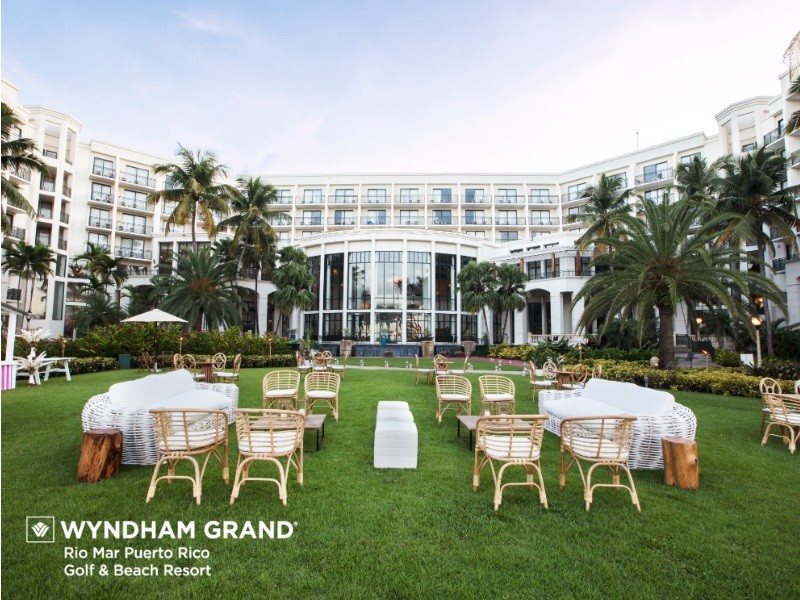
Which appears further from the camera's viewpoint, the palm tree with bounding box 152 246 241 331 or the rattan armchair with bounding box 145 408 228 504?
the palm tree with bounding box 152 246 241 331

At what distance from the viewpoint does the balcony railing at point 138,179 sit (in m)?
42.7

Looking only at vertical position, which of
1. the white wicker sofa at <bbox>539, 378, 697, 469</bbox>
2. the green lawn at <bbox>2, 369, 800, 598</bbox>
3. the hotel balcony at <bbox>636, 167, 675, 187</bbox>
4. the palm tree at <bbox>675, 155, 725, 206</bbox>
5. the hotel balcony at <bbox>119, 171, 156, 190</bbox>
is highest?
the hotel balcony at <bbox>119, 171, 156, 190</bbox>

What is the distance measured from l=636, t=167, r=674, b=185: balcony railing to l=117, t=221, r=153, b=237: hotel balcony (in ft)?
163

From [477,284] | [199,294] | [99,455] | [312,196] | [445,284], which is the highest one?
[312,196]

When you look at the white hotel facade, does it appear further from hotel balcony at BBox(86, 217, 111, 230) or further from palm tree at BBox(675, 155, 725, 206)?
palm tree at BBox(675, 155, 725, 206)

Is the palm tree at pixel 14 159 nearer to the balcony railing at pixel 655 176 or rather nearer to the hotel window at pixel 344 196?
the hotel window at pixel 344 196

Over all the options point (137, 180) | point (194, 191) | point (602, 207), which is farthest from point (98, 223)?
point (602, 207)

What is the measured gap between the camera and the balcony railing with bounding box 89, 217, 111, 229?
4081 centimetres

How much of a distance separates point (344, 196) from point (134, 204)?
72.7 ft

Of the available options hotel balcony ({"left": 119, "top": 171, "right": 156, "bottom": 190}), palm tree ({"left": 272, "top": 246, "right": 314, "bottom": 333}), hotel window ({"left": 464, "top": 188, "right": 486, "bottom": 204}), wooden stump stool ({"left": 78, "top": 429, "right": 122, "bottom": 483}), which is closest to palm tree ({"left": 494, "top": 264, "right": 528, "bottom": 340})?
palm tree ({"left": 272, "top": 246, "right": 314, "bottom": 333})

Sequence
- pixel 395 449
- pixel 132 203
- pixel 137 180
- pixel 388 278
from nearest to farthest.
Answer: pixel 395 449 < pixel 388 278 < pixel 132 203 < pixel 137 180

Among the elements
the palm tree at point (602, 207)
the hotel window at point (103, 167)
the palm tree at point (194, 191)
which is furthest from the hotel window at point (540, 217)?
the hotel window at point (103, 167)

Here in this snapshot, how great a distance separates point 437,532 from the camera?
3.78 meters

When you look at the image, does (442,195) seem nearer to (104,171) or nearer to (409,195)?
(409,195)
